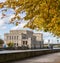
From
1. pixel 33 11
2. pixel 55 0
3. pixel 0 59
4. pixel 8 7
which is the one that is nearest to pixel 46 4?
pixel 55 0

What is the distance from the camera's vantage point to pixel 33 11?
62.8 feet

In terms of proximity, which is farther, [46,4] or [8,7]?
[8,7]

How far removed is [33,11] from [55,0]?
2312mm

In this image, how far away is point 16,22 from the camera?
825 inches

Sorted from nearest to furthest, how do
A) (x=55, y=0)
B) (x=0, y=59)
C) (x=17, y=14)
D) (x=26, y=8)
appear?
(x=55, y=0), (x=26, y=8), (x=17, y=14), (x=0, y=59)

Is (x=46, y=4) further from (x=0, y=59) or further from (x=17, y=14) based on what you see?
(x=0, y=59)

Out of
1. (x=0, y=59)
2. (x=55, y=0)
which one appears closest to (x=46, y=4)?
(x=55, y=0)

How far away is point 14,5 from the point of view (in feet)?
63.2

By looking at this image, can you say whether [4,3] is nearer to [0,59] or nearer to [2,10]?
[2,10]

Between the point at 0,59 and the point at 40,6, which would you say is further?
the point at 0,59

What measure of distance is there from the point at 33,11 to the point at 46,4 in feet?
6.03

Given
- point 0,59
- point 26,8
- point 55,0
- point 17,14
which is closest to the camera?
point 55,0

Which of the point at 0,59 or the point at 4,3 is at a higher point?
the point at 4,3

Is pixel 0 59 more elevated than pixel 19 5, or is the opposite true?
pixel 19 5
